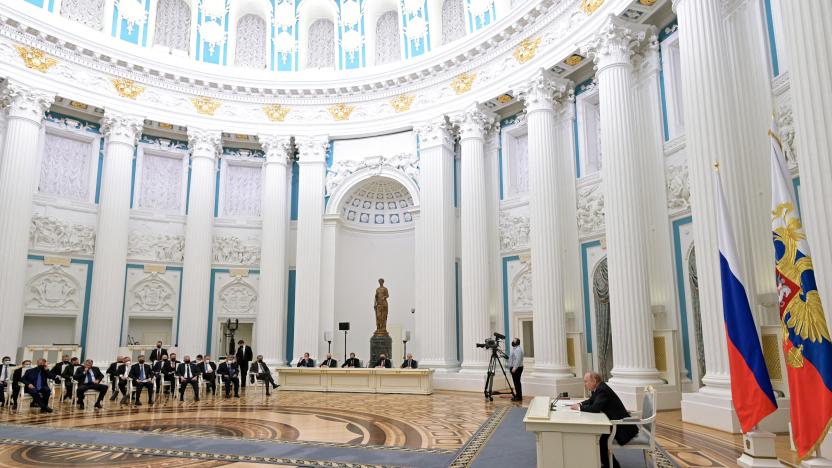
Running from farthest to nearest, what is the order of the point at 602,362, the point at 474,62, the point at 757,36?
1. the point at 474,62
2. the point at 602,362
3. the point at 757,36

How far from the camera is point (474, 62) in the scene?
16.5 metres

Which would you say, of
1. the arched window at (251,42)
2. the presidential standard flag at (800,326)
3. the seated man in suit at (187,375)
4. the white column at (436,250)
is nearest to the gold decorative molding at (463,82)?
the white column at (436,250)

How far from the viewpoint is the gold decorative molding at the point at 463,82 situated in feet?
54.6

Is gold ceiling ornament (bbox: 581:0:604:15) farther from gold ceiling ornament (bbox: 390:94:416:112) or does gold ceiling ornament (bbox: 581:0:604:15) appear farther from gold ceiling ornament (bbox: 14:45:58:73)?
gold ceiling ornament (bbox: 14:45:58:73)

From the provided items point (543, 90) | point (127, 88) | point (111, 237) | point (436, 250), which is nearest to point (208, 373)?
point (111, 237)

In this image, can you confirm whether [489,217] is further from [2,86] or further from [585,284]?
[2,86]

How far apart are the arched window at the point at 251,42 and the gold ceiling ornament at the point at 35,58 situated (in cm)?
587

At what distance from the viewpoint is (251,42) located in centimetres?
2030

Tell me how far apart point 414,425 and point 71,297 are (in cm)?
1298

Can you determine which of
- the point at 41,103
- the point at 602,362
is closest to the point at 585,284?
the point at 602,362

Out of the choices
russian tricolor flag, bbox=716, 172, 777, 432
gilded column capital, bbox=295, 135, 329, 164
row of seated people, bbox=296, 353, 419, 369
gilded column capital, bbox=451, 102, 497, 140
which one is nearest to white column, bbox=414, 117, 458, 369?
gilded column capital, bbox=451, 102, 497, 140

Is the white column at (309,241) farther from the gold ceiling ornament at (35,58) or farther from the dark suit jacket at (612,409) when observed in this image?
the dark suit jacket at (612,409)

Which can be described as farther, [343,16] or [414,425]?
[343,16]

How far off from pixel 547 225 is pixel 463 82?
561cm
